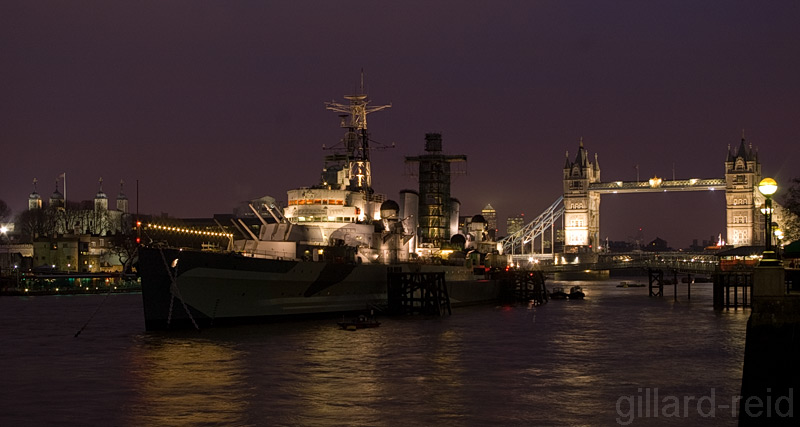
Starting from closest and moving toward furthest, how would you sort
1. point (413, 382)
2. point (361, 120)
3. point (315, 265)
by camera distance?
point (413, 382), point (315, 265), point (361, 120)

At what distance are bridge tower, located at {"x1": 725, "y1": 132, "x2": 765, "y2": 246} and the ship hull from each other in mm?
149652

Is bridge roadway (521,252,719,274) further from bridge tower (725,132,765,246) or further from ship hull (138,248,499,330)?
bridge tower (725,132,765,246)

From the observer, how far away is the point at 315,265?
43.9m

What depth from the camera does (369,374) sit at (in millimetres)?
28344

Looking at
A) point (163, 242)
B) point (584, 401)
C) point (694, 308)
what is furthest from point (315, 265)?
point (694, 308)

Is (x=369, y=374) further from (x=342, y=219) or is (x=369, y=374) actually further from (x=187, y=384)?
(x=342, y=219)

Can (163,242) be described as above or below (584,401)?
above

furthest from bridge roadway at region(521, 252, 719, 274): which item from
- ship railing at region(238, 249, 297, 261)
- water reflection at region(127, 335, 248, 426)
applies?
water reflection at region(127, 335, 248, 426)

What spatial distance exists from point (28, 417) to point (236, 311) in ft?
62.6

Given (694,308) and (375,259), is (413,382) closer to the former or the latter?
(375,259)

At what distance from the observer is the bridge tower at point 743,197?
179 m

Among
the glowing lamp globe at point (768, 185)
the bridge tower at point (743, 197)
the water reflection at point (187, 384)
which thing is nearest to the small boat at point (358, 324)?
the water reflection at point (187, 384)

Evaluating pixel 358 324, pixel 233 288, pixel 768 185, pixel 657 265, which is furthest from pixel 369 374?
pixel 657 265

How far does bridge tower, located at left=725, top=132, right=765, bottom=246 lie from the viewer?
179250 millimetres
